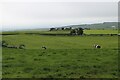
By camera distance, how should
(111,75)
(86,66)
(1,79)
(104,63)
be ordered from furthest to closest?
(104,63) < (86,66) < (111,75) < (1,79)

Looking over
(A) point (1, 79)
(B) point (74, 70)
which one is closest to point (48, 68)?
(B) point (74, 70)

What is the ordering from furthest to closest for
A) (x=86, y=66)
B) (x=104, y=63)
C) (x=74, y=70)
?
(x=104, y=63), (x=86, y=66), (x=74, y=70)

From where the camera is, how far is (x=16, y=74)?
69.7 feet

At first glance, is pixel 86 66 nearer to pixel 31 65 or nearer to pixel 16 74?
pixel 31 65

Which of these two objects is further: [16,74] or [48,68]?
[48,68]

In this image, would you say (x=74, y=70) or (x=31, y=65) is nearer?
(x=74, y=70)

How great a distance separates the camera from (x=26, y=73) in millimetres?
21609

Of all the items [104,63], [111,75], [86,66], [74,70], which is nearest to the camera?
[111,75]

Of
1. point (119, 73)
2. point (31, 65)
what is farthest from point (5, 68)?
point (119, 73)

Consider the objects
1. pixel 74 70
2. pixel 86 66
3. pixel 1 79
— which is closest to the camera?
pixel 1 79

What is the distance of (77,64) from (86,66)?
1.34m

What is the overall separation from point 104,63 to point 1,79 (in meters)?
11.2

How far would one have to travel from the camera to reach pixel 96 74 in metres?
21.4

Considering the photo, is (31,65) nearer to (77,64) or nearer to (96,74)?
(77,64)
